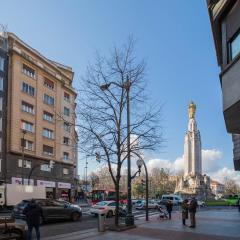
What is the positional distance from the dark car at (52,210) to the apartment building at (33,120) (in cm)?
2439

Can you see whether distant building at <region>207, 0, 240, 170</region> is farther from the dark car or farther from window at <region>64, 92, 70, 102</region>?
Result: window at <region>64, 92, 70, 102</region>

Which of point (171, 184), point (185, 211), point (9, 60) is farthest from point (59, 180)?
point (171, 184)

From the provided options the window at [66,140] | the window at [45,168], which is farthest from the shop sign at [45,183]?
the window at [66,140]

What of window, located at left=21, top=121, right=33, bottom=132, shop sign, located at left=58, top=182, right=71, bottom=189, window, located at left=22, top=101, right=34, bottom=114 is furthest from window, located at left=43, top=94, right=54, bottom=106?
shop sign, located at left=58, top=182, right=71, bottom=189

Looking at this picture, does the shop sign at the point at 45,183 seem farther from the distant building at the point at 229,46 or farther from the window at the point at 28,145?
the distant building at the point at 229,46

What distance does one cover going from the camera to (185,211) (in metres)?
28.5

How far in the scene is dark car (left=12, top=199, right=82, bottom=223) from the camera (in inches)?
1232

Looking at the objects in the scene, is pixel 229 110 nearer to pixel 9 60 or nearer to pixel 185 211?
pixel 185 211

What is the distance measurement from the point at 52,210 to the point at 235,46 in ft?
61.1

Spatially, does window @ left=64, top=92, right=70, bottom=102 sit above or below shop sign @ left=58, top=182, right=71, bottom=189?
above

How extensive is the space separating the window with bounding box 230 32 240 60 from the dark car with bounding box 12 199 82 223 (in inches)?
686

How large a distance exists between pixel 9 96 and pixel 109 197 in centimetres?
2095

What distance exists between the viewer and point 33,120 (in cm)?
6944

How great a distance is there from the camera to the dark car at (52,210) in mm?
31297
